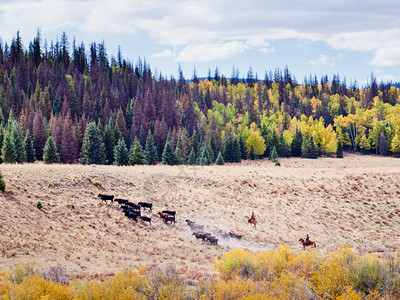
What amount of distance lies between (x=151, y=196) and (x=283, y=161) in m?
67.9

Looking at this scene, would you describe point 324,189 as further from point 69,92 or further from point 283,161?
point 69,92

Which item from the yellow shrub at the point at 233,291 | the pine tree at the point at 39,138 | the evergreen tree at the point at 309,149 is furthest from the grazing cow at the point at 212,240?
the evergreen tree at the point at 309,149

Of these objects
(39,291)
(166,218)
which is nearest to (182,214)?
(166,218)

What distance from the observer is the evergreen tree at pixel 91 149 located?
202ft

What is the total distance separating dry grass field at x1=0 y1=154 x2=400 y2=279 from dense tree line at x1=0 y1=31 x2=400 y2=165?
28.3 meters

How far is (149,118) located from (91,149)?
45.4 metres

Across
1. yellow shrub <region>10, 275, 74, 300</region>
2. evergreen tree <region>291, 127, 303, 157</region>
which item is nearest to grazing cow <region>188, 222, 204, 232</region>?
yellow shrub <region>10, 275, 74, 300</region>

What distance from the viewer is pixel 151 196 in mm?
29578

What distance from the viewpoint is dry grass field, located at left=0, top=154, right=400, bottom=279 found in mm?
16719

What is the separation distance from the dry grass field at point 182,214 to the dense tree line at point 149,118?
2829 cm

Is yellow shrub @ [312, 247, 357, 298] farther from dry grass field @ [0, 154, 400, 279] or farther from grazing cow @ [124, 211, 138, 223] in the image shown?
grazing cow @ [124, 211, 138, 223]

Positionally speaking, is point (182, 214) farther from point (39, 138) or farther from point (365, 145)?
point (365, 145)

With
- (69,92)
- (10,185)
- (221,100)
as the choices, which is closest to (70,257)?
(10,185)

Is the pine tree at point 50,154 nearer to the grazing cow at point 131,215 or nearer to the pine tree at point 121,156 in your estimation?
the pine tree at point 121,156
